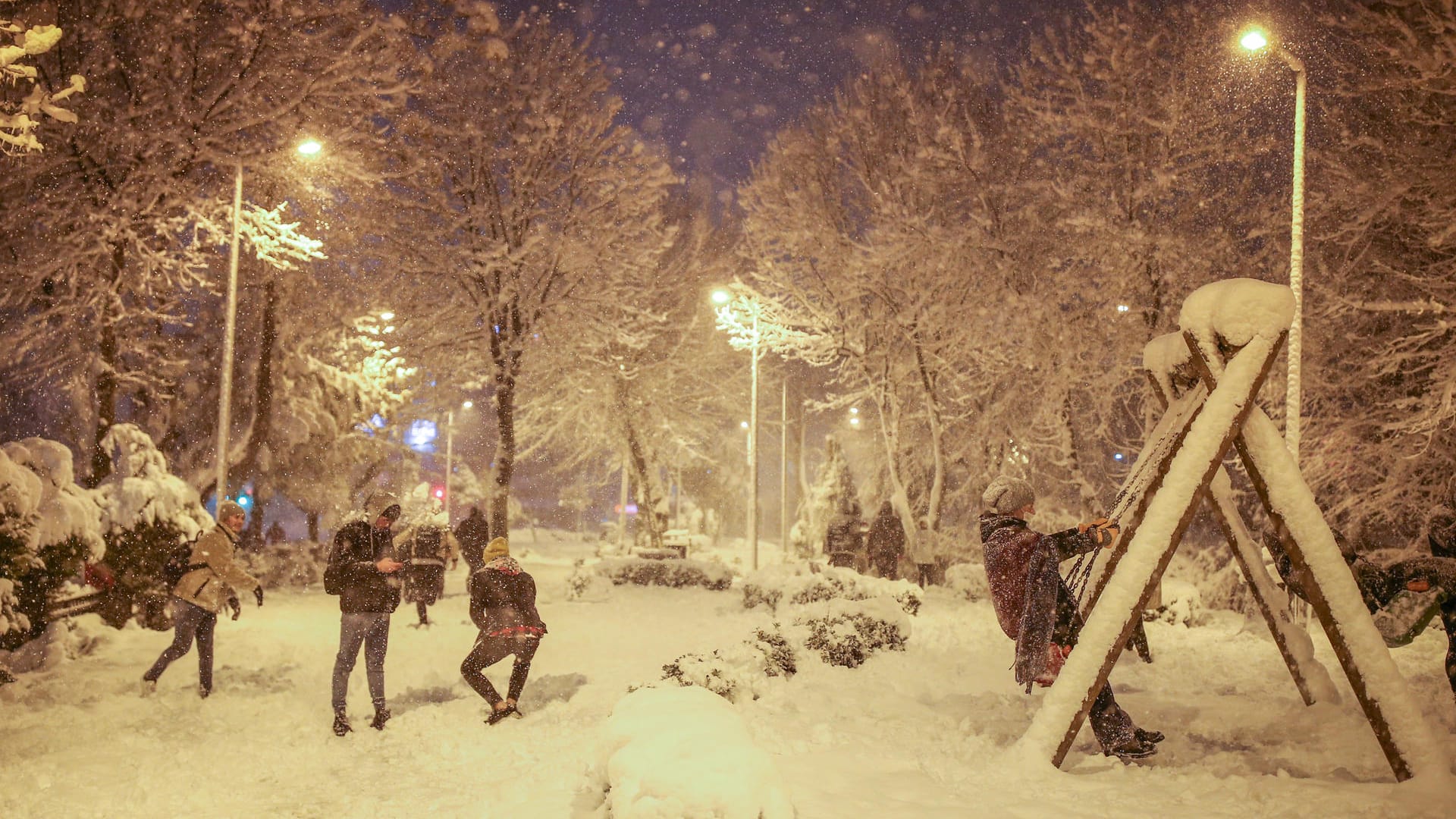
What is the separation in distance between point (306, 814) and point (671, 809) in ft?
9.56

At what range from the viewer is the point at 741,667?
7859 millimetres

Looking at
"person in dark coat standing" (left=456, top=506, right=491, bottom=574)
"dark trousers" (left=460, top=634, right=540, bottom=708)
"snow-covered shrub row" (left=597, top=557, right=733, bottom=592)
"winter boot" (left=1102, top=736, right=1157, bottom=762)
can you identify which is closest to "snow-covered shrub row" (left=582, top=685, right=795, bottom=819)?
"winter boot" (left=1102, top=736, right=1157, bottom=762)

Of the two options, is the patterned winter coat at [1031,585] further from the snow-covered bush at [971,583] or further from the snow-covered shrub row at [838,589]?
the snow-covered bush at [971,583]

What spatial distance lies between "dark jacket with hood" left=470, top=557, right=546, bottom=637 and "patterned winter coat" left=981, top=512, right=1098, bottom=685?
3749 mm

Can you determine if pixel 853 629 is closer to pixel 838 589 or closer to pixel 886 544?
pixel 838 589

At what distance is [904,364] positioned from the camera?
21.3 m

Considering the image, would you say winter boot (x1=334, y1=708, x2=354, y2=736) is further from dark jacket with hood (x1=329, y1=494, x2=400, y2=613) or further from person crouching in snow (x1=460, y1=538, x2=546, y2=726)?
person crouching in snow (x1=460, y1=538, x2=546, y2=726)

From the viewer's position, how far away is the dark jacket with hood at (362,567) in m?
7.11

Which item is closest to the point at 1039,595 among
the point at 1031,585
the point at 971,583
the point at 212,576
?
the point at 1031,585

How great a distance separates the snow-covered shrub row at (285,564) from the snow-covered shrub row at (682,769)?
17.3m

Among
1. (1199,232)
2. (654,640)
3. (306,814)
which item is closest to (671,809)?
(306,814)

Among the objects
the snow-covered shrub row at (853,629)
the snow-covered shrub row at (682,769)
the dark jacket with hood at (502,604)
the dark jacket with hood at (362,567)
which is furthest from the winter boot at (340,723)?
the snow-covered shrub row at (853,629)

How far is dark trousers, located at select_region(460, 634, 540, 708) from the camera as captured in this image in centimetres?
727

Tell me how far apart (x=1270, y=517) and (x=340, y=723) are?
674 cm
